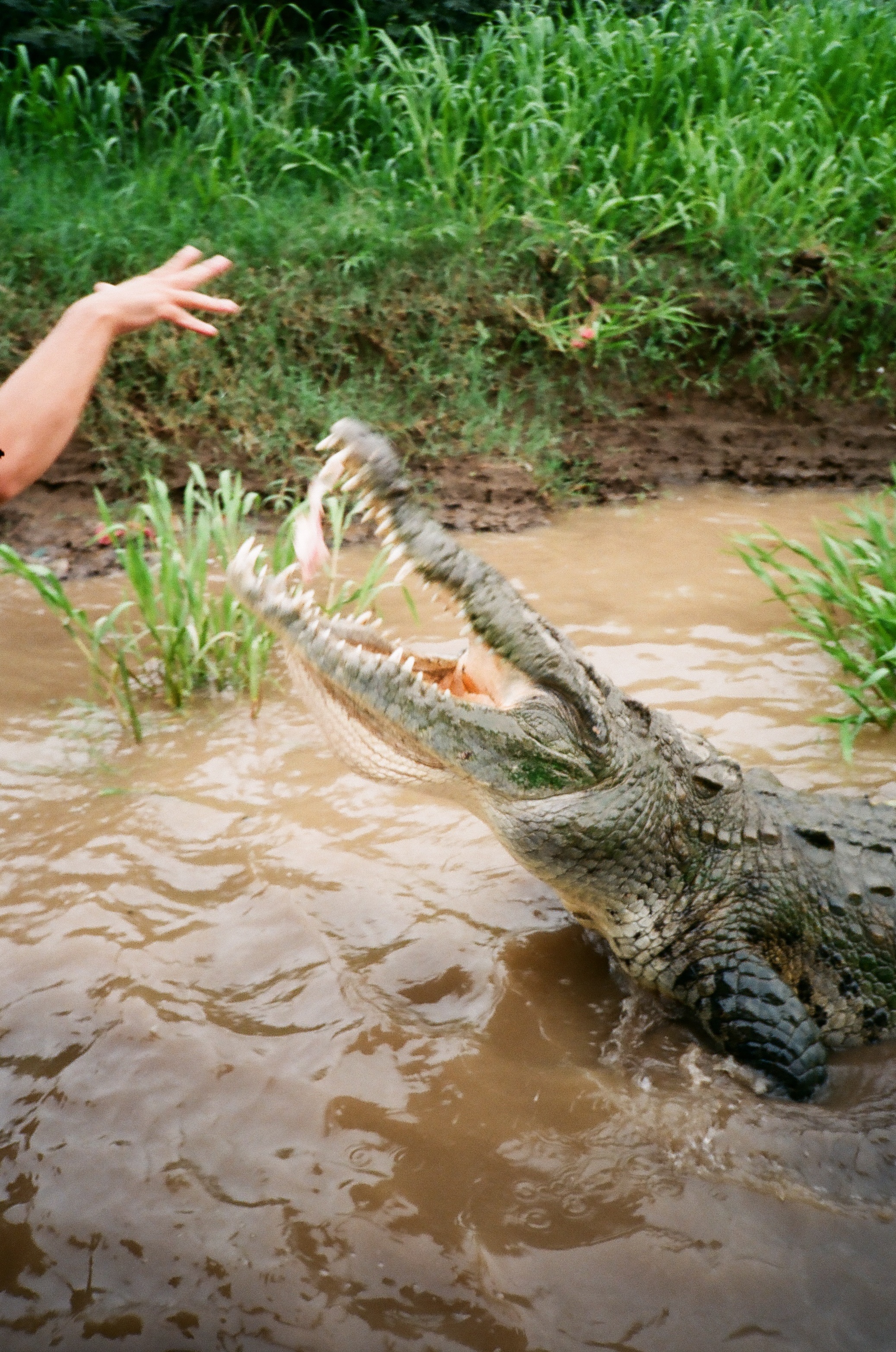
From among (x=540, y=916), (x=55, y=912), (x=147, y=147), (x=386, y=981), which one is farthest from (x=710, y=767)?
(x=147, y=147)

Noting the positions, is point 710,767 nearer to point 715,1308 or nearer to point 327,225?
point 715,1308

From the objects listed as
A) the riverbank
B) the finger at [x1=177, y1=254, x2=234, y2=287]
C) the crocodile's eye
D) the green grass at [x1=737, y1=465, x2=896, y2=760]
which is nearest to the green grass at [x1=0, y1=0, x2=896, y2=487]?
the riverbank

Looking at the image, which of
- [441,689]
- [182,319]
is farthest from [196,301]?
[441,689]

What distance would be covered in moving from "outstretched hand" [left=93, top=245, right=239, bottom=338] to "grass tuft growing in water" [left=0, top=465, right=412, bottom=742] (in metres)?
0.95

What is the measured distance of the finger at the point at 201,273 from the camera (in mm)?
2650

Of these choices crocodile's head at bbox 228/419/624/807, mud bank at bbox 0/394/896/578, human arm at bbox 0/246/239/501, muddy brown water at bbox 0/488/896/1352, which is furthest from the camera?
mud bank at bbox 0/394/896/578

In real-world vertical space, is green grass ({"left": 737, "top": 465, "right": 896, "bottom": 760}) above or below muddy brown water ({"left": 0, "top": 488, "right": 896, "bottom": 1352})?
above

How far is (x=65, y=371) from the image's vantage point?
2322 mm

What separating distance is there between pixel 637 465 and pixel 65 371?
5068 mm

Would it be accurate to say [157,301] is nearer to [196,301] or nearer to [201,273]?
[196,301]

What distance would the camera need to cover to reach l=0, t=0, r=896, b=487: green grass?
240 inches

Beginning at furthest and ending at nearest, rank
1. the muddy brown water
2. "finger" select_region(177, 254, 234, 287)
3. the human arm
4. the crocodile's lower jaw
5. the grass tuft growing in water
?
the grass tuft growing in water → "finger" select_region(177, 254, 234, 287) → the crocodile's lower jaw → the human arm → the muddy brown water

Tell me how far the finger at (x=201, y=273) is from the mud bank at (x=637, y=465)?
311 centimetres

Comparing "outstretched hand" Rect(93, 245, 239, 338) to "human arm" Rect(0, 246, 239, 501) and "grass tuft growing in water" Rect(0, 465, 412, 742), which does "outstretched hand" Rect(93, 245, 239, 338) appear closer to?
"human arm" Rect(0, 246, 239, 501)
